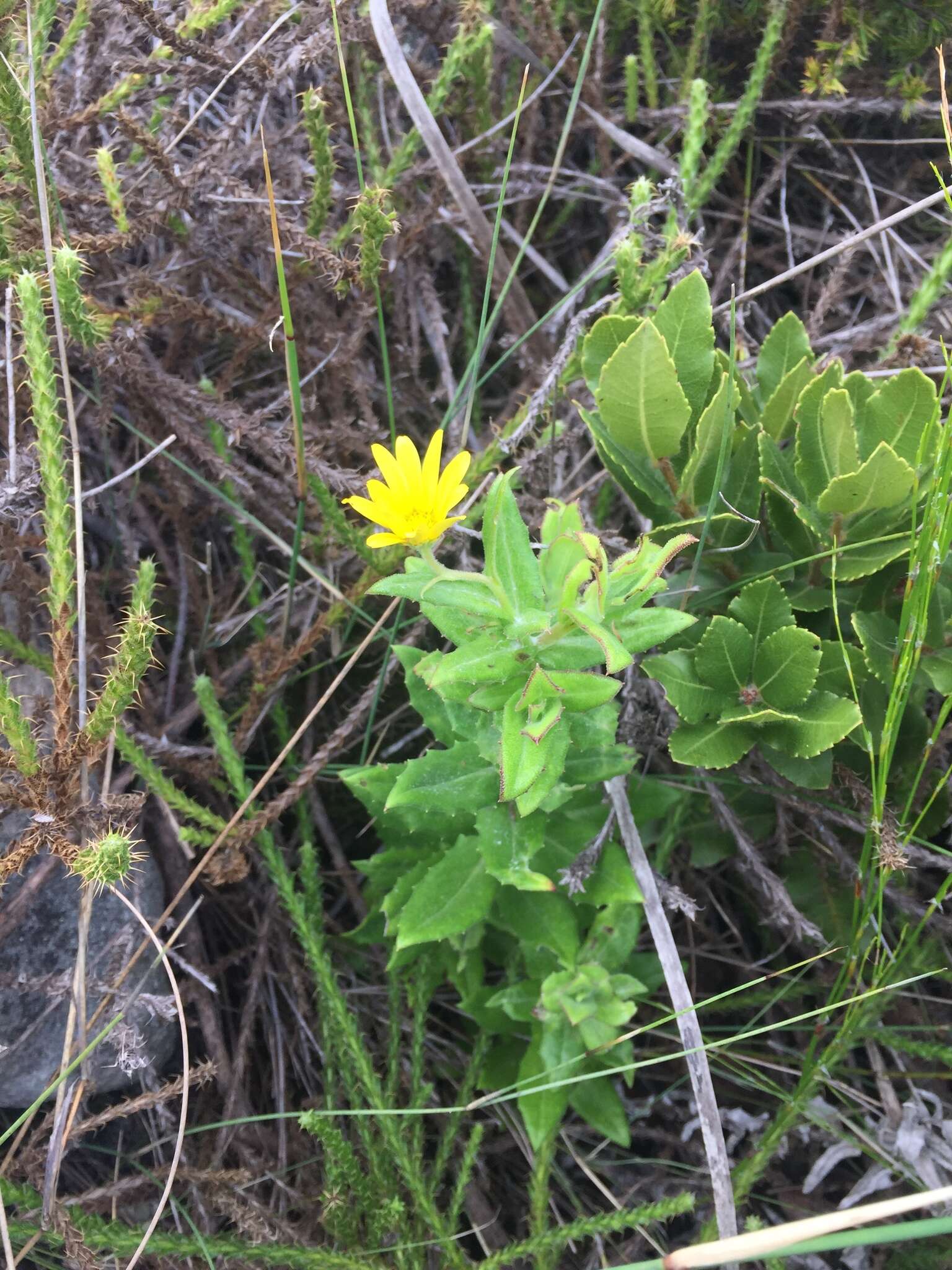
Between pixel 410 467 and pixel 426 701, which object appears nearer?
pixel 410 467

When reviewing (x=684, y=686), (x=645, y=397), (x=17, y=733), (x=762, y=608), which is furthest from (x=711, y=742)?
(x=17, y=733)

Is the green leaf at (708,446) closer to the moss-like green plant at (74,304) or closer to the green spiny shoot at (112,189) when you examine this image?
the moss-like green plant at (74,304)

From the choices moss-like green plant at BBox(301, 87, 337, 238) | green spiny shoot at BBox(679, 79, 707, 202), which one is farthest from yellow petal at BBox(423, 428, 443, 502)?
green spiny shoot at BBox(679, 79, 707, 202)

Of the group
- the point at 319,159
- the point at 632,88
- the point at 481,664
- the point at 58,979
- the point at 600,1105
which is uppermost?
the point at 632,88

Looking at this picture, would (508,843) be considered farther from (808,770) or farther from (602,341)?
(602,341)

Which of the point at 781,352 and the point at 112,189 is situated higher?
the point at 112,189

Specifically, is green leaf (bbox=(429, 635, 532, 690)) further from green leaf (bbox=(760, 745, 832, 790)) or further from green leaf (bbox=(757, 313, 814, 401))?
green leaf (bbox=(757, 313, 814, 401))

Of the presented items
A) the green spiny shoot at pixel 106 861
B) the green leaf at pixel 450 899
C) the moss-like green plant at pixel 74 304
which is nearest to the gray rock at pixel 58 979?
the green spiny shoot at pixel 106 861
